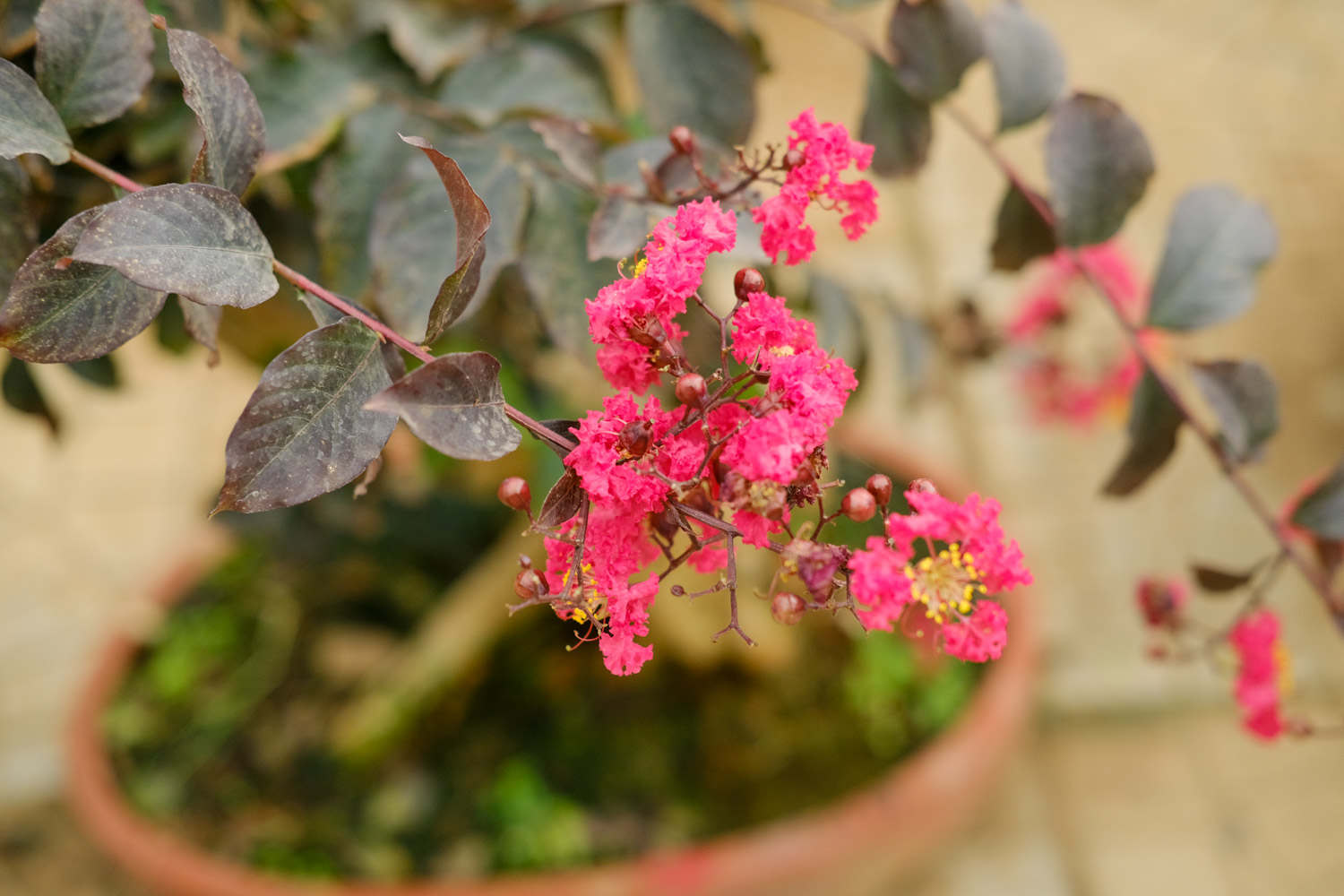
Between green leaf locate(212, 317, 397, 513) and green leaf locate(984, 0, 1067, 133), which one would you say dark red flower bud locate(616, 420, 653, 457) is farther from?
green leaf locate(984, 0, 1067, 133)

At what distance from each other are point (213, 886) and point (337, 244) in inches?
20.9

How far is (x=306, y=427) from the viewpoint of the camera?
278 mm

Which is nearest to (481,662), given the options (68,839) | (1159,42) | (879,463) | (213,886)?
(213,886)

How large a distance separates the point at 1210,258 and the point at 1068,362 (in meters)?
0.57

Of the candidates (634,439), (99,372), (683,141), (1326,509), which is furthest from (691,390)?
(99,372)

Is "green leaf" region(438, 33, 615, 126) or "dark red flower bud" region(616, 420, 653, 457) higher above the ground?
"dark red flower bud" region(616, 420, 653, 457)

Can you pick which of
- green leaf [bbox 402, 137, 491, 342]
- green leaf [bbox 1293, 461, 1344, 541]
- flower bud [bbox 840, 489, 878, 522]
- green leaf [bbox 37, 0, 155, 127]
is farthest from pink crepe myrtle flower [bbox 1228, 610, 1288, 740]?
green leaf [bbox 37, 0, 155, 127]

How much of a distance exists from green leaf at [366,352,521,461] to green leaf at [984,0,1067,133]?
344 mm

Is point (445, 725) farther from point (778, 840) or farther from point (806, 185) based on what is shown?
point (806, 185)

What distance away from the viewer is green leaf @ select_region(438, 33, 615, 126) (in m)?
0.52

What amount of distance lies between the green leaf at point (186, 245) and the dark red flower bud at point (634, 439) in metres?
0.11

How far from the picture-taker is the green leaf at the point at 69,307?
29 cm

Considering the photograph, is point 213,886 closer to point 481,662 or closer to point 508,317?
point 481,662

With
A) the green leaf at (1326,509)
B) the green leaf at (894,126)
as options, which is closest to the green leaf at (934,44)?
the green leaf at (894,126)
